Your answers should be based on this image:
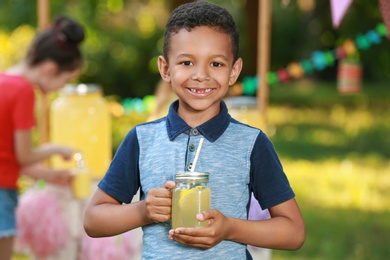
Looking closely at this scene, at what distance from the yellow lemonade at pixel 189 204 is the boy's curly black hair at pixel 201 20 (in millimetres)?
459

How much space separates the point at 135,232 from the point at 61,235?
1.76ft

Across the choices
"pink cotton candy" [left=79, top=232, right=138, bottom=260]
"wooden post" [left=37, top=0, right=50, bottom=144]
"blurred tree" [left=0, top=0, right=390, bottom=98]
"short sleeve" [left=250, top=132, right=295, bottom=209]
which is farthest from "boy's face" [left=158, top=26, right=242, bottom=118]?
"blurred tree" [left=0, top=0, right=390, bottom=98]

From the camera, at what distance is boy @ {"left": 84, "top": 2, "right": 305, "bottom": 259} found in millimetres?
2445

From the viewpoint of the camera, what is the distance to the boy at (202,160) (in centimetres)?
245

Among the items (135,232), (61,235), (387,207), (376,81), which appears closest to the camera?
(135,232)

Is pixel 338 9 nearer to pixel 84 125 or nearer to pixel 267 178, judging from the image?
pixel 84 125

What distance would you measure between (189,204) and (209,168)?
0.26 m

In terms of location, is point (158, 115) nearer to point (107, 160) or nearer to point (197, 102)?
point (107, 160)

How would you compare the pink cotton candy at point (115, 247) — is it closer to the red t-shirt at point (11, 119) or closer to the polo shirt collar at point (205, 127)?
the red t-shirt at point (11, 119)

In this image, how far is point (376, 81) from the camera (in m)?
21.3

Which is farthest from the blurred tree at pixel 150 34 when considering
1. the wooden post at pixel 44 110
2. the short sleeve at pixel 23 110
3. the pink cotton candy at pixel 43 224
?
the short sleeve at pixel 23 110

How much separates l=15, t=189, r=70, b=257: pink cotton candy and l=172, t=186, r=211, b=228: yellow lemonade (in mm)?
2780

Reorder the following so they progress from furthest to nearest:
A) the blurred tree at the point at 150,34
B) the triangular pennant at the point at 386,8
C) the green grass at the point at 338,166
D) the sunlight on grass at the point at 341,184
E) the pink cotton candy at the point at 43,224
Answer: the blurred tree at the point at 150,34
the sunlight on grass at the point at 341,184
the green grass at the point at 338,166
the pink cotton candy at the point at 43,224
the triangular pennant at the point at 386,8

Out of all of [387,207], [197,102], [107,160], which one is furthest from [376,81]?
[197,102]
